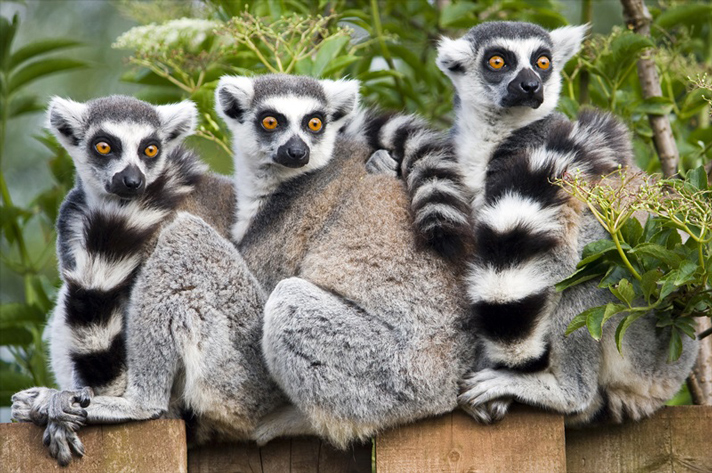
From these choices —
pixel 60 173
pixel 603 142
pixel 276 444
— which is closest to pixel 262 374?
pixel 276 444

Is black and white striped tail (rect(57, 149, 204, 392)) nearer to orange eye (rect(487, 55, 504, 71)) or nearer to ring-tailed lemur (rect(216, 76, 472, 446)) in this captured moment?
ring-tailed lemur (rect(216, 76, 472, 446))

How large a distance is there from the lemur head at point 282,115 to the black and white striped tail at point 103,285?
2.51ft

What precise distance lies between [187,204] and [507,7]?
8.54ft

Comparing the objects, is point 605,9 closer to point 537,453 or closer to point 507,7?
point 507,7

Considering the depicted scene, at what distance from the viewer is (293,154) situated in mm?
4703

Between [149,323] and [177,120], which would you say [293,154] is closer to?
[177,120]

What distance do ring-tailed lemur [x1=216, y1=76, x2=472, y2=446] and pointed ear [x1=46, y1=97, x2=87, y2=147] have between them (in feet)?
2.47

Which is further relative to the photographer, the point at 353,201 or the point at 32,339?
the point at 32,339

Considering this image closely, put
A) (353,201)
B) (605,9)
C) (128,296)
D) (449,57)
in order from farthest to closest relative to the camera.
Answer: (605,9), (449,57), (353,201), (128,296)

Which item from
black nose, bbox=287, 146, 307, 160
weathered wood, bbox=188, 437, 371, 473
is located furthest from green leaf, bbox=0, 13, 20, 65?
weathered wood, bbox=188, 437, 371, 473

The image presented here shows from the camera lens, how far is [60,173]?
20.2 ft

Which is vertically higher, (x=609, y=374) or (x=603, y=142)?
(x=603, y=142)

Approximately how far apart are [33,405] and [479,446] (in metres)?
1.94

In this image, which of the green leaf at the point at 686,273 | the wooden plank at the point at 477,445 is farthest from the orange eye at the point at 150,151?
the green leaf at the point at 686,273
